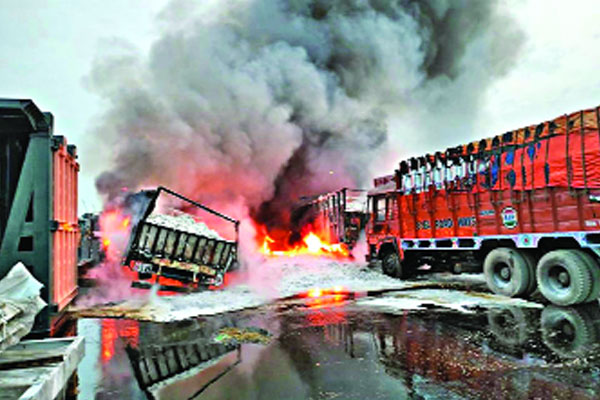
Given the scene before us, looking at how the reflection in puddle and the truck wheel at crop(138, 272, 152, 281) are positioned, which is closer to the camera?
the reflection in puddle

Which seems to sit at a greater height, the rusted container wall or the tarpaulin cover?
the rusted container wall

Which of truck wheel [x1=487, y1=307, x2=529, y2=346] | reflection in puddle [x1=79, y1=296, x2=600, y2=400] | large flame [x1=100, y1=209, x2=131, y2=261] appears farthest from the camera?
large flame [x1=100, y1=209, x2=131, y2=261]

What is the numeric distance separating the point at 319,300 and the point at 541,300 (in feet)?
15.3

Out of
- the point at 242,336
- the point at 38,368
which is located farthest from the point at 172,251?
the point at 38,368

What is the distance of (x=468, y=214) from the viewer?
10922 mm

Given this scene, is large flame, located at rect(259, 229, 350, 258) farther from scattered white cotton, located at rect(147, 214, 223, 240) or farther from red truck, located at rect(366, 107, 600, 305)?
scattered white cotton, located at rect(147, 214, 223, 240)

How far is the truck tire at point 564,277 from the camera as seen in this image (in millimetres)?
8203

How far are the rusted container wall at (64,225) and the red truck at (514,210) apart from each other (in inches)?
→ 332

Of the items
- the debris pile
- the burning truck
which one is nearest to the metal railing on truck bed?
the burning truck

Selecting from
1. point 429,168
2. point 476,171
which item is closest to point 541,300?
point 476,171

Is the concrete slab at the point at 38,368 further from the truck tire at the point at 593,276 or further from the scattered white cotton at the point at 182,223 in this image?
the truck tire at the point at 593,276

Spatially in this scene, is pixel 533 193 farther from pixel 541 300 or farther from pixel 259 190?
pixel 259 190

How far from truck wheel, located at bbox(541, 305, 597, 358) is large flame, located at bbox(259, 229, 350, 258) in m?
10.4

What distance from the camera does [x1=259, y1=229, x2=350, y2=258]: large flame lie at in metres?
18.4
